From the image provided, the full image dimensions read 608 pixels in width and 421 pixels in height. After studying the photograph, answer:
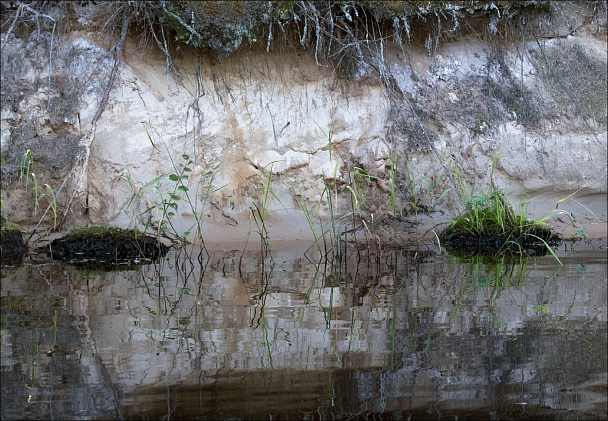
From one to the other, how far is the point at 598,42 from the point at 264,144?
357 centimetres

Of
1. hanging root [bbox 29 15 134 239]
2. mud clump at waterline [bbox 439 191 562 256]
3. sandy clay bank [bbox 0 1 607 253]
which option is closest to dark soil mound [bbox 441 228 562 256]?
mud clump at waterline [bbox 439 191 562 256]

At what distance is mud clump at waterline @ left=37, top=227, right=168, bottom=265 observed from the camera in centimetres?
487

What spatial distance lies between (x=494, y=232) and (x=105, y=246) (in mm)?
2856

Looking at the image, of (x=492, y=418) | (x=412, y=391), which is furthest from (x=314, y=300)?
(x=492, y=418)

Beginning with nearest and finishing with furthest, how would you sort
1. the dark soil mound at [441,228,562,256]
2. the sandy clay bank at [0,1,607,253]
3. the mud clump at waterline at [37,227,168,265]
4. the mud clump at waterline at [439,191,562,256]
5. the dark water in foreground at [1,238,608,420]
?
1. the dark water in foreground at [1,238,608,420]
2. the mud clump at waterline at [37,227,168,265]
3. the dark soil mound at [441,228,562,256]
4. the mud clump at waterline at [439,191,562,256]
5. the sandy clay bank at [0,1,607,253]

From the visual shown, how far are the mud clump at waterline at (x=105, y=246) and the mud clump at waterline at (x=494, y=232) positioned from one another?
2174mm

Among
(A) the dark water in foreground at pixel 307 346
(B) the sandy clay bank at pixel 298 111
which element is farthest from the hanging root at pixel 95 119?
(A) the dark water in foreground at pixel 307 346

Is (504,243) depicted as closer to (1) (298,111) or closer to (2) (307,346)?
(1) (298,111)

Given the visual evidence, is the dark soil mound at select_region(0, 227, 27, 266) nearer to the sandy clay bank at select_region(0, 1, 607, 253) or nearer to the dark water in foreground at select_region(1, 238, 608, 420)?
the sandy clay bank at select_region(0, 1, 607, 253)

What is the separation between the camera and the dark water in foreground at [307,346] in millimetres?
1847

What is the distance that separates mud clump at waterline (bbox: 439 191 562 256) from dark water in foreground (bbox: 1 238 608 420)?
1232 millimetres

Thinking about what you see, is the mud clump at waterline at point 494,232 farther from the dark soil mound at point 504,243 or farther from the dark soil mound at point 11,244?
the dark soil mound at point 11,244

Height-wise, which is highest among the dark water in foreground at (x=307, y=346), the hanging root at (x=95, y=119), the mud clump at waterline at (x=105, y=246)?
the hanging root at (x=95, y=119)

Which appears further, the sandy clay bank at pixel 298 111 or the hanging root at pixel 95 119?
the sandy clay bank at pixel 298 111
